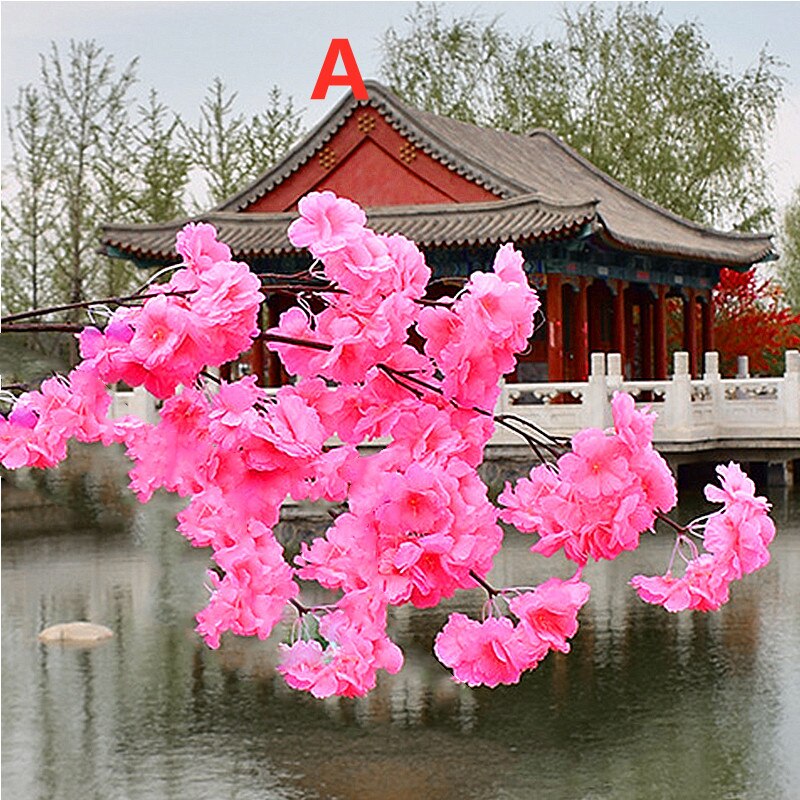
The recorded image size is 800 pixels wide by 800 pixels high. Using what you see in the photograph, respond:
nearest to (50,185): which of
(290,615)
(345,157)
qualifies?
(345,157)

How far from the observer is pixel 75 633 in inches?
402

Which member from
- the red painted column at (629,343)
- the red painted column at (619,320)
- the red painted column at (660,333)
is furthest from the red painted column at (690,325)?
the red painted column at (619,320)

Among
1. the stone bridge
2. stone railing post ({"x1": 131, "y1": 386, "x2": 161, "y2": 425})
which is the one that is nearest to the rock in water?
the stone bridge

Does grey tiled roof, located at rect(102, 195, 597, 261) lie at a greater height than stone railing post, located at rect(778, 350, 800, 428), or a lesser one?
greater

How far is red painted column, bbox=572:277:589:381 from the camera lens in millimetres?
18031

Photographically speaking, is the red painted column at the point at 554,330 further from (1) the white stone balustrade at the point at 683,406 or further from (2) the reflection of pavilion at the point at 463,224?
(1) the white stone balustrade at the point at 683,406

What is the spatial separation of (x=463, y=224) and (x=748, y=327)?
6903 mm

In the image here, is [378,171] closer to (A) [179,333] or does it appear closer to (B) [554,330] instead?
(B) [554,330]

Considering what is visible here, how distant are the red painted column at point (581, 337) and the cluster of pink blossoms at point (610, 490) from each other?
618 inches

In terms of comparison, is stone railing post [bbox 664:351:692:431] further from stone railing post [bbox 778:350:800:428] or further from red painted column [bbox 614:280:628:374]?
red painted column [bbox 614:280:628:374]

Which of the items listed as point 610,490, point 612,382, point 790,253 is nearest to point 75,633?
point 612,382

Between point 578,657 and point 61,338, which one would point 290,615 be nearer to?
point 578,657

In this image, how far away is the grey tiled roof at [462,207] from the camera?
17.3 meters

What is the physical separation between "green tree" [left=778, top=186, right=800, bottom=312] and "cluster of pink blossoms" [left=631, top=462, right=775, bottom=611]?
29.9 m
